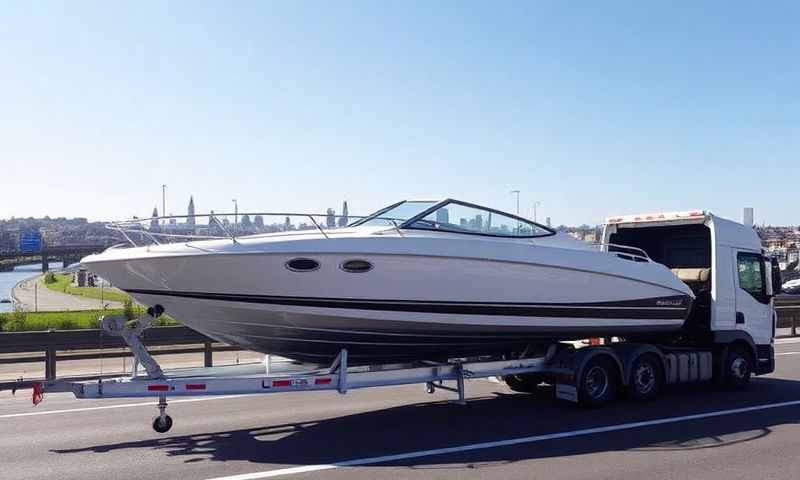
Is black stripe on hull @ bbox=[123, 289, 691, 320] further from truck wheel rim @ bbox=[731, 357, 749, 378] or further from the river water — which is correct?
the river water

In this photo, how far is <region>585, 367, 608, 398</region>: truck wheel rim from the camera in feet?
32.0

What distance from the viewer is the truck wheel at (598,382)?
9633 millimetres

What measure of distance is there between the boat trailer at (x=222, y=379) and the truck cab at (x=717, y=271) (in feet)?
12.8

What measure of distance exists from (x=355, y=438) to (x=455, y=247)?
95.6 inches

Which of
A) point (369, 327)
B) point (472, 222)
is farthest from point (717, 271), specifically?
point (369, 327)

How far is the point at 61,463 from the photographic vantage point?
6.80m

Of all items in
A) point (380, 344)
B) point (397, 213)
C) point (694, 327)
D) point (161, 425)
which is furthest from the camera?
point (694, 327)

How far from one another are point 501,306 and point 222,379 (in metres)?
3.39

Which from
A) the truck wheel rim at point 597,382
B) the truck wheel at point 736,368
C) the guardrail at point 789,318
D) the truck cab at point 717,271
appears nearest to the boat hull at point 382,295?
the truck wheel rim at point 597,382

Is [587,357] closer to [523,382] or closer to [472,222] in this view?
[523,382]

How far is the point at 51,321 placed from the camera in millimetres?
17344

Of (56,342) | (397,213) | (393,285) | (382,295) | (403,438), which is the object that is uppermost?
(397,213)

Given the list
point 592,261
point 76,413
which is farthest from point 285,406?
point 592,261

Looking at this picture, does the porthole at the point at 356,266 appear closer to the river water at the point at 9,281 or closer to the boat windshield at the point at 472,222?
the boat windshield at the point at 472,222
